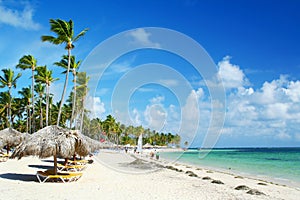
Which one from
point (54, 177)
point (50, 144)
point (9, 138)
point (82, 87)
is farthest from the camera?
point (82, 87)

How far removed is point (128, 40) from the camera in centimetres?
1429

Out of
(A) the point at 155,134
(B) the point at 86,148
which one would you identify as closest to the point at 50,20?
(B) the point at 86,148

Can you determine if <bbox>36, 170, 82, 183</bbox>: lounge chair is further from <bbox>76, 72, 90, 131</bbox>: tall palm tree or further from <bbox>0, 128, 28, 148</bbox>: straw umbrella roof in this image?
<bbox>76, 72, 90, 131</bbox>: tall palm tree

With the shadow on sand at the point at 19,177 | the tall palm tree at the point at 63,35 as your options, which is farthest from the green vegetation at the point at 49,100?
the shadow on sand at the point at 19,177

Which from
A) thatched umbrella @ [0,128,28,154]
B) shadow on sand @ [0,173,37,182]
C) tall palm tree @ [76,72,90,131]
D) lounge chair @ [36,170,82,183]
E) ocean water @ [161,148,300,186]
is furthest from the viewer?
tall palm tree @ [76,72,90,131]

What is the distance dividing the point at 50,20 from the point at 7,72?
1542 cm

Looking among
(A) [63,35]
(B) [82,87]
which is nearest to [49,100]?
(B) [82,87]

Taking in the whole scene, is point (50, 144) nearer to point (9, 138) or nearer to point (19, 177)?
point (19, 177)

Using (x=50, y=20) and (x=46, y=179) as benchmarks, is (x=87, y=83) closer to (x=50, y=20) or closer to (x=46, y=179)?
(x=50, y=20)

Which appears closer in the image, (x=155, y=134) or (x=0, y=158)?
(x=0, y=158)

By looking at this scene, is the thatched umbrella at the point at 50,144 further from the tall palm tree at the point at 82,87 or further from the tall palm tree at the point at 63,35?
the tall palm tree at the point at 82,87

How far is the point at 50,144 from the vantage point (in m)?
9.03

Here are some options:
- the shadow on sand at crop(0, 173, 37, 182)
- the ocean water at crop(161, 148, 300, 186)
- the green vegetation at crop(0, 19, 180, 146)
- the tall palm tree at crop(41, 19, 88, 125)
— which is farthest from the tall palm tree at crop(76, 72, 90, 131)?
the shadow on sand at crop(0, 173, 37, 182)

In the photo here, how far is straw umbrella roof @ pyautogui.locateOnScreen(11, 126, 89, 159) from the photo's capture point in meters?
9.02
